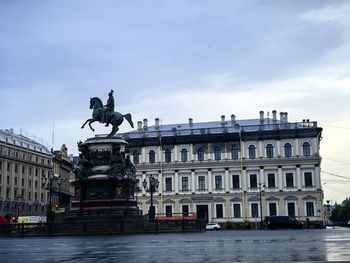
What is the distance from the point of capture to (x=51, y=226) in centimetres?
3941

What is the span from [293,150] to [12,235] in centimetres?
5557

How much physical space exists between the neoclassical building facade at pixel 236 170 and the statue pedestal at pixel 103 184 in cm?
3851

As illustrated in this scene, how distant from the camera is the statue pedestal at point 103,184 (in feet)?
140

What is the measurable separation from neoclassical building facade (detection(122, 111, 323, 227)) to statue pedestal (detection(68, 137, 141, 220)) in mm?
38507

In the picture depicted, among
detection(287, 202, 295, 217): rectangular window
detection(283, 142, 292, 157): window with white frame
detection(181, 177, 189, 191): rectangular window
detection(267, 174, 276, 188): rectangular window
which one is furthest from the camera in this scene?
detection(181, 177, 189, 191): rectangular window

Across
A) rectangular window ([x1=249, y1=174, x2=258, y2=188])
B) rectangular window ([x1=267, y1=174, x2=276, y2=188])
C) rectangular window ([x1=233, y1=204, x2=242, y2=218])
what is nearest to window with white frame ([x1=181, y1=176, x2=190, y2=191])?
rectangular window ([x1=233, y1=204, x2=242, y2=218])

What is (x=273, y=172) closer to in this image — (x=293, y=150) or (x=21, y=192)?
(x=293, y=150)

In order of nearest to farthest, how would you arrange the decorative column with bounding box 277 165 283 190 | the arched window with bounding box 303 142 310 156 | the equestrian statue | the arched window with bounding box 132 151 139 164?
the equestrian statue < the decorative column with bounding box 277 165 283 190 < the arched window with bounding box 303 142 310 156 < the arched window with bounding box 132 151 139 164

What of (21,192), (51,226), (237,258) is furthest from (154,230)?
(21,192)

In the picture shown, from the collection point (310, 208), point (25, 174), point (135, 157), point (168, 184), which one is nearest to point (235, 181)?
point (168, 184)

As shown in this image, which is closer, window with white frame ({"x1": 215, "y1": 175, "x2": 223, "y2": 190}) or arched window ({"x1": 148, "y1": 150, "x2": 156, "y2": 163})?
window with white frame ({"x1": 215, "y1": 175, "x2": 223, "y2": 190})

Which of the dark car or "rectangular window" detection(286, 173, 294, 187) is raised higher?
"rectangular window" detection(286, 173, 294, 187)

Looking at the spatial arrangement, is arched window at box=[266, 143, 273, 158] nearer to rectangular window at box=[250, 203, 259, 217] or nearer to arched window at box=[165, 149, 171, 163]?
rectangular window at box=[250, 203, 259, 217]

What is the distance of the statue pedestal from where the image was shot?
42.7 m
